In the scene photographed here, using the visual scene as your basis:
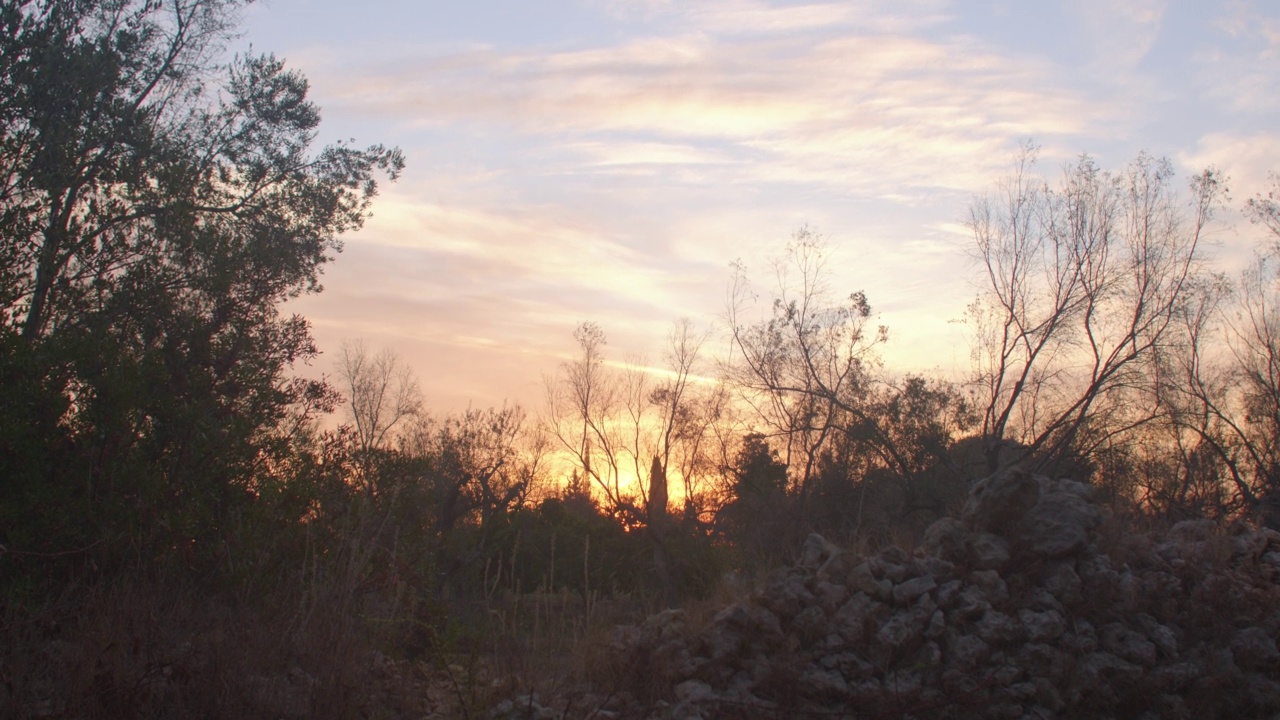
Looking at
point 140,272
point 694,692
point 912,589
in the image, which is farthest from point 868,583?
point 140,272

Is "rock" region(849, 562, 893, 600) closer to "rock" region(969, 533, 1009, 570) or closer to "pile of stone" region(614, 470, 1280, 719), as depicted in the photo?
"pile of stone" region(614, 470, 1280, 719)

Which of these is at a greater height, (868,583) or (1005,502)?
(1005,502)

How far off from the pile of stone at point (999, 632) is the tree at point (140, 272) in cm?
441

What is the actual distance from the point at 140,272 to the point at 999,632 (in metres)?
9.38

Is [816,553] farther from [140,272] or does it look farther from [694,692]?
[140,272]

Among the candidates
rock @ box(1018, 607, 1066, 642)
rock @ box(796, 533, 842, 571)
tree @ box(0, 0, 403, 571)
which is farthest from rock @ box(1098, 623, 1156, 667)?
tree @ box(0, 0, 403, 571)

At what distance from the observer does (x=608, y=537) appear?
26469 mm

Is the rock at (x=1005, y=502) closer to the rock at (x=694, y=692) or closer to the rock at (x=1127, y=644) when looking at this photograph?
the rock at (x=1127, y=644)

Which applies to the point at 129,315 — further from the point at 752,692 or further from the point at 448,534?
the point at 448,534

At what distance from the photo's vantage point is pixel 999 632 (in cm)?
802

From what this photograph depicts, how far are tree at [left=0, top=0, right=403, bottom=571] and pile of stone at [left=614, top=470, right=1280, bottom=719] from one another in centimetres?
441

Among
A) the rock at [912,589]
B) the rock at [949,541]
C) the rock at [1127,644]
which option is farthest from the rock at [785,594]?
the rock at [1127,644]

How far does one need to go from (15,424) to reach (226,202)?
653cm

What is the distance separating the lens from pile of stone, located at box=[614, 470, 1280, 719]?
7.76 m
